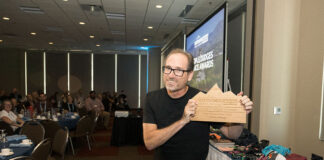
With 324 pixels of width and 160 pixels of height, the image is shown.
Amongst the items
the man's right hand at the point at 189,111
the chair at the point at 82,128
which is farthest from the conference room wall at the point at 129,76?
the man's right hand at the point at 189,111

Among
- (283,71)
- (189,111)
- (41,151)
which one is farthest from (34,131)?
(283,71)

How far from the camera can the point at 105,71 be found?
15.0 meters

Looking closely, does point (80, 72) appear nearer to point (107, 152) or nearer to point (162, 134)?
point (107, 152)

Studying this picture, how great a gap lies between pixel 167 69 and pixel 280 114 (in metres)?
2.46

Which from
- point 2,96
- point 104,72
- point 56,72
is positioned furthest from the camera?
point 104,72

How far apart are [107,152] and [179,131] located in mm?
4671

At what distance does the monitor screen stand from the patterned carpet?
2.13 meters

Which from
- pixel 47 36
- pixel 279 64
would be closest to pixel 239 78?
pixel 279 64

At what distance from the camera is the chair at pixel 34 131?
3945mm

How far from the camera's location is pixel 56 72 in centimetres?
1445

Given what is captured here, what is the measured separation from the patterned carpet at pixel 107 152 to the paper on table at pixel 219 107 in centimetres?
421

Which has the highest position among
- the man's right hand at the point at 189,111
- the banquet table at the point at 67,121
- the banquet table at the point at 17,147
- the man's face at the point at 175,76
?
the man's face at the point at 175,76

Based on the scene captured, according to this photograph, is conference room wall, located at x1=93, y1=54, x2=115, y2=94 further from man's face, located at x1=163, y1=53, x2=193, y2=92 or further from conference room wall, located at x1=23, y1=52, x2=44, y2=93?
man's face, located at x1=163, y1=53, x2=193, y2=92

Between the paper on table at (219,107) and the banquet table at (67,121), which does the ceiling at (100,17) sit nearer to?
the banquet table at (67,121)
